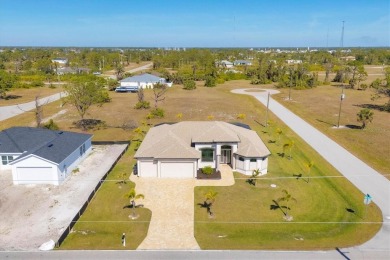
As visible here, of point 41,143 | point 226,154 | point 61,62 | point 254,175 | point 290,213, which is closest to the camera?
point 290,213

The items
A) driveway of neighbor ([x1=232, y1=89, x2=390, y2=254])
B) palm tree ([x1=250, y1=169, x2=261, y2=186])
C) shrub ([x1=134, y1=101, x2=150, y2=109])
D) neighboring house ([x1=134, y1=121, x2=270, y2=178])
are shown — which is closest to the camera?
driveway of neighbor ([x1=232, y1=89, x2=390, y2=254])

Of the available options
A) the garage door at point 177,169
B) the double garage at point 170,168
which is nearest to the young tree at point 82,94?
the double garage at point 170,168

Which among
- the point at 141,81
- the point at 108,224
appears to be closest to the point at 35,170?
the point at 108,224

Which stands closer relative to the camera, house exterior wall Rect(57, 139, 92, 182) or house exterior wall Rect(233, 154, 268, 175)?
house exterior wall Rect(57, 139, 92, 182)

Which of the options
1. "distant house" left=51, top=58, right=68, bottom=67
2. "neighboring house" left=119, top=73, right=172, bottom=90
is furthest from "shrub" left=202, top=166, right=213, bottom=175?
"distant house" left=51, top=58, right=68, bottom=67

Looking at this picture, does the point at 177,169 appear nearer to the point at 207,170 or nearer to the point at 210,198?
the point at 207,170

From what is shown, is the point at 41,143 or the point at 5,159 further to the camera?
the point at 41,143

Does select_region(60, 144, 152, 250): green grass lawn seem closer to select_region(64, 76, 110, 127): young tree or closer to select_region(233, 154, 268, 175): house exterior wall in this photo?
select_region(233, 154, 268, 175): house exterior wall
